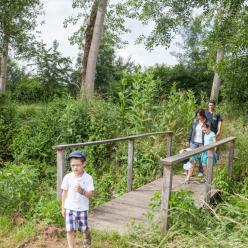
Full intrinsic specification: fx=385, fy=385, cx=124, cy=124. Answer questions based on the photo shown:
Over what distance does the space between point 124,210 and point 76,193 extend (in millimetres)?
1695

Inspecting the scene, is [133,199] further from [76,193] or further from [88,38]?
[88,38]

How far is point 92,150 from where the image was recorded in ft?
31.5

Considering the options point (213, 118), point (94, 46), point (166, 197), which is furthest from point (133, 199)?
point (94, 46)

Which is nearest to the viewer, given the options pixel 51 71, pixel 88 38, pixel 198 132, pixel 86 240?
pixel 86 240

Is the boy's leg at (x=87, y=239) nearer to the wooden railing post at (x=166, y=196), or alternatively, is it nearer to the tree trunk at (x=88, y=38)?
the wooden railing post at (x=166, y=196)

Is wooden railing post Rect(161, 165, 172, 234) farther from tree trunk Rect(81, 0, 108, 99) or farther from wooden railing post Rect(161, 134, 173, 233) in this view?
tree trunk Rect(81, 0, 108, 99)

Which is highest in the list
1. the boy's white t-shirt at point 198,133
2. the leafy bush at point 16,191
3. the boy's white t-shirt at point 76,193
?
the boy's white t-shirt at point 198,133

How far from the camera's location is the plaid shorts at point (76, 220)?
4.54m

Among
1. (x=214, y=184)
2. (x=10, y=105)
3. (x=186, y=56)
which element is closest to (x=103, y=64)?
(x=186, y=56)

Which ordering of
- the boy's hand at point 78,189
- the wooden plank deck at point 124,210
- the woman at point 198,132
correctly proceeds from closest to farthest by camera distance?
the boy's hand at point 78,189
the wooden plank deck at point 124,210
the woman at point 198,132

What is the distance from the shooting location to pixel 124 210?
19.8 feet

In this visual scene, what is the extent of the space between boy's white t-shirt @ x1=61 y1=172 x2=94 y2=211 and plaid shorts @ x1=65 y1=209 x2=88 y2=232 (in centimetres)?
6

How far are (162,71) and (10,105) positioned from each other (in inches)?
783

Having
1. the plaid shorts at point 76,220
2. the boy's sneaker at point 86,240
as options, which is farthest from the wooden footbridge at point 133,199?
the plaid shorts at point 76,220
